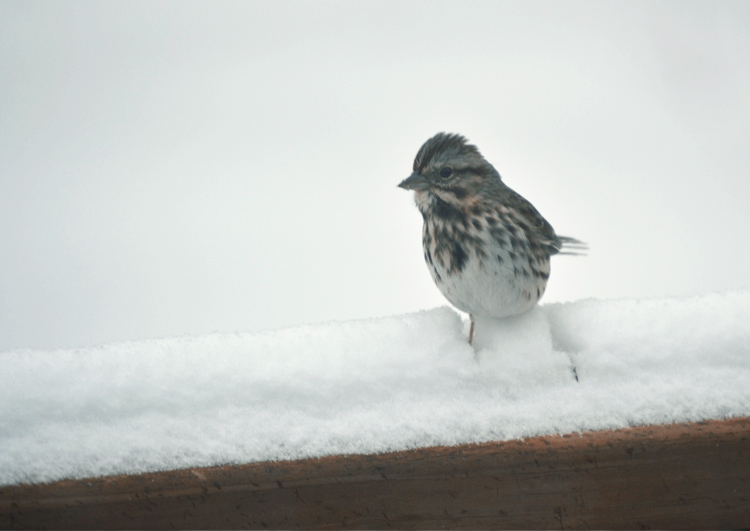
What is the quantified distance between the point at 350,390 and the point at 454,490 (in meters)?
0.28

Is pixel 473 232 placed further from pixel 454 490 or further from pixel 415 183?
pixel 454 490

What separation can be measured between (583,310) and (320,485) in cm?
71

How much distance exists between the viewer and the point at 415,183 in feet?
5.59

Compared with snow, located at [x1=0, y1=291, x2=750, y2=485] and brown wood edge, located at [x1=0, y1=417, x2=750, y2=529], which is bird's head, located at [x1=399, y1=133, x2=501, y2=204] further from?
brown wood edge, located at [x1=0, y1=417, x2=750, y2=529]

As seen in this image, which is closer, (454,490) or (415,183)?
(454,490)

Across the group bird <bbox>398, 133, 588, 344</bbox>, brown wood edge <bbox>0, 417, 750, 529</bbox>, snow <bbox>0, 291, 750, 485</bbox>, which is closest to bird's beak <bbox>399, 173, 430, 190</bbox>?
bird <bbox>398, 133, 588, 344</bbox>

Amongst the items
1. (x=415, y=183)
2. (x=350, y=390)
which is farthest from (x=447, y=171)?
(x=350, y=390)

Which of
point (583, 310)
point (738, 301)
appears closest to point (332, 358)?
point (583, 310)

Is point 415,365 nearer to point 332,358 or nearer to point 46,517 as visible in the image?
point 332,358

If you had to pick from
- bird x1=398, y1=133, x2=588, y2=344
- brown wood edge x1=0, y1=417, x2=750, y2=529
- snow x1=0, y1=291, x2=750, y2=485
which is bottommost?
brown wood edge x1=0, y1=417, x2=750, y2=529

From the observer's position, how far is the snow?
3.79 ft

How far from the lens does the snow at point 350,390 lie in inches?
45.4

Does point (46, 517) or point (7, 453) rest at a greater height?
point (7, 453)

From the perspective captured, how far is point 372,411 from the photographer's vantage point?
1200 millimetres
